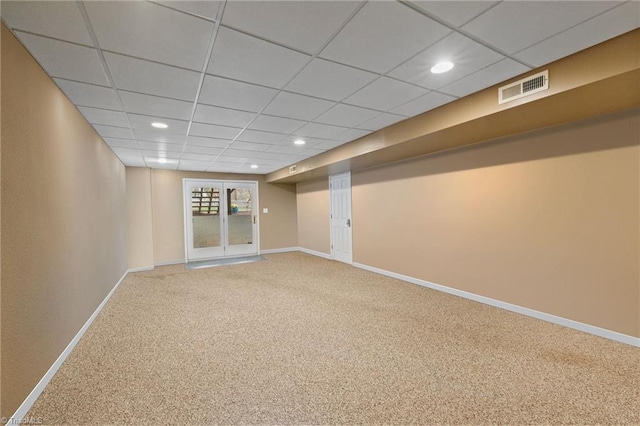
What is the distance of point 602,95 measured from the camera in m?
2.22

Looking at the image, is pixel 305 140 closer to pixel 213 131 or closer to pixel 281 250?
pixel 213 131

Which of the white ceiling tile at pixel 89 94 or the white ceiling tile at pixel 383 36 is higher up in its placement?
the white ceiling tile at pixel 383 36

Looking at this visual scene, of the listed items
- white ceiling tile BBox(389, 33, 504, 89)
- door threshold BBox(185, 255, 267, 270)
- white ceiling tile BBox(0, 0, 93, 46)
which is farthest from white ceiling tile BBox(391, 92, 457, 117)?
door threshold BBox(185, 255, 267, 270)

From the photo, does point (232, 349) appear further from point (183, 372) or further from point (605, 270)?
point (605, 270)

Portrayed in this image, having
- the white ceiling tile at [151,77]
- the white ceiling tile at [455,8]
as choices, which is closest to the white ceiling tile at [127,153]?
the white ceiling tile at [151,77]

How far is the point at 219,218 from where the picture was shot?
7523mm

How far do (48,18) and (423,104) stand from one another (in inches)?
122

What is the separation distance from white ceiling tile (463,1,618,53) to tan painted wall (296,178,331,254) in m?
5.41

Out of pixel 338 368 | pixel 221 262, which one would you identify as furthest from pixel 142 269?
pixel 338 368

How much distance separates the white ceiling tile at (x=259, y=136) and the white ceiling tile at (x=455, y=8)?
106 inches

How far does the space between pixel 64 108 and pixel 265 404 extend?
10.4ft

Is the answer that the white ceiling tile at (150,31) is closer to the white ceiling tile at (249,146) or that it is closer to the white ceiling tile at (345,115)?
the white ceiling tile at (345,115)

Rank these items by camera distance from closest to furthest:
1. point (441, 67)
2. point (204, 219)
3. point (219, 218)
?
point (441, 67) → point (204, 219) → point (219, 218)

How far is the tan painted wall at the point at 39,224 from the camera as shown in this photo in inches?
63.6
